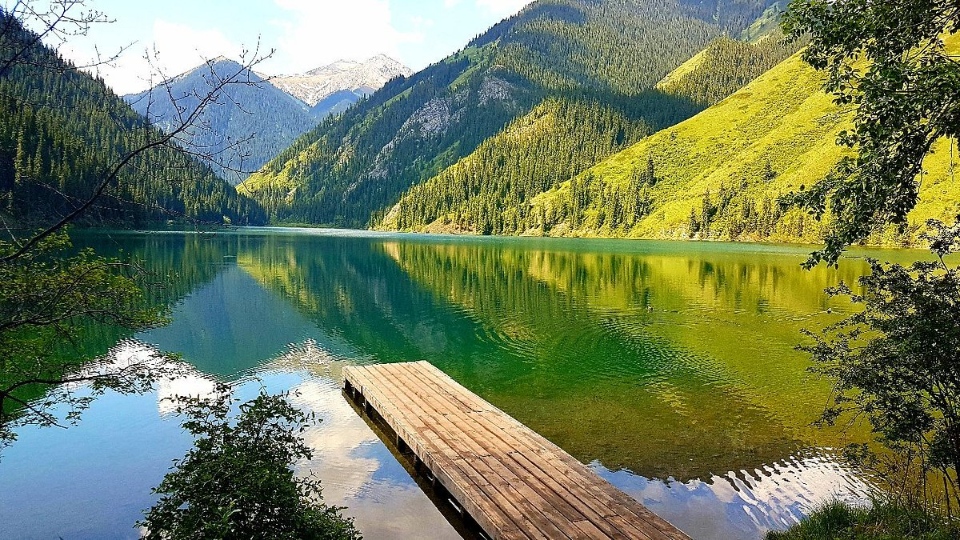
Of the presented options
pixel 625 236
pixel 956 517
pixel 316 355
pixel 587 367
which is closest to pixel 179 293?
pixel 316 355

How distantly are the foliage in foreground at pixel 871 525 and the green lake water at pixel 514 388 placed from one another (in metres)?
1.16

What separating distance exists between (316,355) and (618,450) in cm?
1919

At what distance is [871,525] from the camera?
38.3 feet

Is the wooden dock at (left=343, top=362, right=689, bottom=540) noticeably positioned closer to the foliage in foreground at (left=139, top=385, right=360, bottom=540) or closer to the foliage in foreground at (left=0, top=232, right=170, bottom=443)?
the foliage in foreground at (left=139, top=385, right=360, bottom=540)

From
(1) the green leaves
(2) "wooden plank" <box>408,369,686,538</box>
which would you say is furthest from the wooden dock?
(1) the green leaves

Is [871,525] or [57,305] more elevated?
[57,305]

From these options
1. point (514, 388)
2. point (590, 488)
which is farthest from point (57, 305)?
point (514, 388)

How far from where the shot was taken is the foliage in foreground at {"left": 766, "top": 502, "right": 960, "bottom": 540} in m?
10.6

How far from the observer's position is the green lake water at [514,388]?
47.2 feet

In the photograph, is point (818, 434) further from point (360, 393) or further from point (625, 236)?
point (625, 236)

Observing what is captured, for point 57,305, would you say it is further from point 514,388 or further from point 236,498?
point 514,388

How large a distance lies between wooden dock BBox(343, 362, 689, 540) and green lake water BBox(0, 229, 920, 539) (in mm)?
1175

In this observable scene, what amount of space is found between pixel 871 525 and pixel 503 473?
8.12 meters

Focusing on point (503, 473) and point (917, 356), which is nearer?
point (917, 356)
